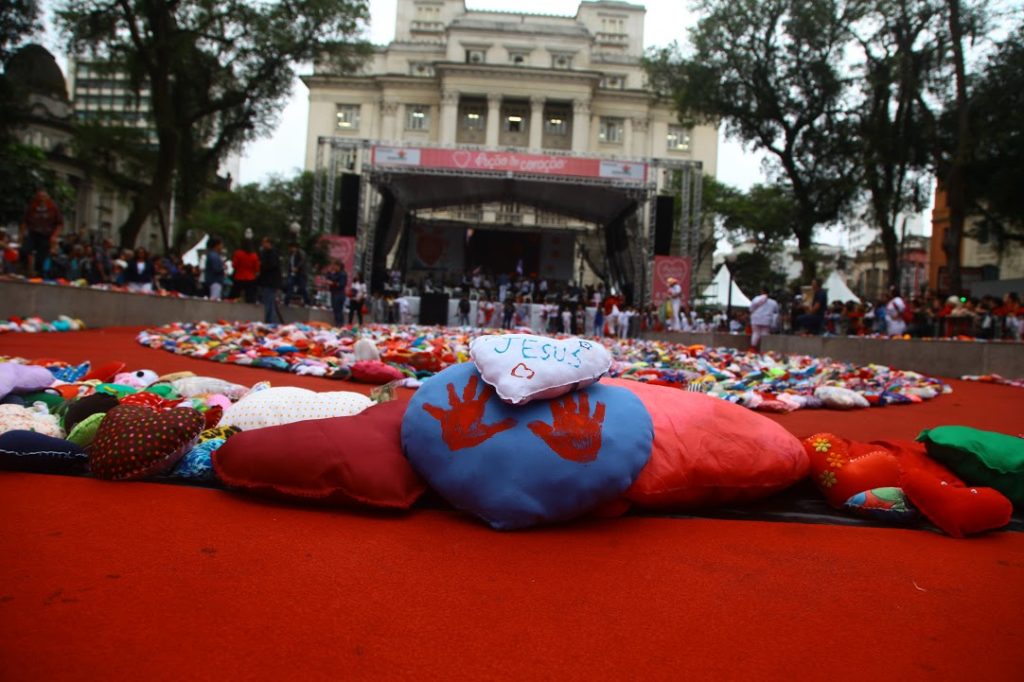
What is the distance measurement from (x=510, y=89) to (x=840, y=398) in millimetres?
42829

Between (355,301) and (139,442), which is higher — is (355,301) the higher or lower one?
the higher one

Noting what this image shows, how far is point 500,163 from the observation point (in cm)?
1984

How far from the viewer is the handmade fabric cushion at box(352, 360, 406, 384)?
5.70m

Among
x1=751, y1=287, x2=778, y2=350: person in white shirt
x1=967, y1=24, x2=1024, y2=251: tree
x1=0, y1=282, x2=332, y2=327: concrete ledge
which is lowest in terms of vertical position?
x1=0, y1=282, x2=332, y2=327: concrete ledge

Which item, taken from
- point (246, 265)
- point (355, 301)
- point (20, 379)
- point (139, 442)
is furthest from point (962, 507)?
point (355, 301)

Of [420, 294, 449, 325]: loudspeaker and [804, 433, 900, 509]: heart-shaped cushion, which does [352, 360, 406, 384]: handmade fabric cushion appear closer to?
[804, 433, 900, 509]: heart-shaped cushion

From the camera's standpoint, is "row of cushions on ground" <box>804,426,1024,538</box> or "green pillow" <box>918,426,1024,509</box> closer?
"row of cushions on ground" <box>804,426,1024,538</box>

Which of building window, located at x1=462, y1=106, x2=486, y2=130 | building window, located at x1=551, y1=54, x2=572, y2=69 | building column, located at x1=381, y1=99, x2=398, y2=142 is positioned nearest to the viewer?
building window, located at x1=462, y1=106, x2=486, y2=130

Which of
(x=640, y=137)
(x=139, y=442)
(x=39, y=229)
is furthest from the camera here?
(x=640, y=137)

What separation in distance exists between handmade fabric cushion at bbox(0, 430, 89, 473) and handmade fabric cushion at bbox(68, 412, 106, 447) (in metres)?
0.09

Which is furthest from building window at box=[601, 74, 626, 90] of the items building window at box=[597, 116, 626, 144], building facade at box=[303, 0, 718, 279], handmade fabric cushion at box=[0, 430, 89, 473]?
handmade fabric cushion at box=[0, 430, 89, 473]

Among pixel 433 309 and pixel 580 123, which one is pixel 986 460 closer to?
pixel 433 309

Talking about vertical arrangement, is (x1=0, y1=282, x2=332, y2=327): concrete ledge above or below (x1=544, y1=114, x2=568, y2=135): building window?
A: below

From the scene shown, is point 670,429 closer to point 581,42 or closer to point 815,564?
point 815,564
